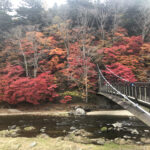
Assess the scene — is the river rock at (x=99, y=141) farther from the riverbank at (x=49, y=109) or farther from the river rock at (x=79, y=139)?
the riverbank at (x=49, y=109)

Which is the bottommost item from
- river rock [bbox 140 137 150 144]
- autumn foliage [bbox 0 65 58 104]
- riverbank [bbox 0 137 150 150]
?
river rock [bbox 140 137 150 144]

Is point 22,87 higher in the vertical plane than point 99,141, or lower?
higher

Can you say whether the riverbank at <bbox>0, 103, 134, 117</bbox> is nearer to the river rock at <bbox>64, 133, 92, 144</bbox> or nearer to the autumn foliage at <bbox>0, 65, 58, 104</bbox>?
the autumn foliage at <bbox>0, 65, 58, 104</bbox>

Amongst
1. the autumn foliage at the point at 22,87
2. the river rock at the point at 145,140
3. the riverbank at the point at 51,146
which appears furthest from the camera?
the autumn foliage at the point at 22,87

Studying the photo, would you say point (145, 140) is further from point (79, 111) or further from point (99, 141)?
point (79, 111)

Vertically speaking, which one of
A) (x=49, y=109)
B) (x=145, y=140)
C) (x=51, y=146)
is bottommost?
(x=49, y=109)

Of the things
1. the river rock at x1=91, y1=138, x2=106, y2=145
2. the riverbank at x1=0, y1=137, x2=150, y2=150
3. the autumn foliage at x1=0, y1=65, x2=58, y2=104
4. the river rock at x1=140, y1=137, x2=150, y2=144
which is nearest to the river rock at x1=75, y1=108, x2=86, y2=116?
the autumn foliage at x1=0, y1=65, x2=58, y2=104

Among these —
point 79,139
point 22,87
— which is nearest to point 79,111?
point 22,87

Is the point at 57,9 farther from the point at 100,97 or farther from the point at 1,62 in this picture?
the point at 100,97

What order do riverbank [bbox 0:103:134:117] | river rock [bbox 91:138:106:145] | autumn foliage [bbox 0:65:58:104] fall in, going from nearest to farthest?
river rock [bbox 91:138:106:145] → autumn foliage [bbox 0:65:58:104] → riverbank [bbox 0:103:134:117]

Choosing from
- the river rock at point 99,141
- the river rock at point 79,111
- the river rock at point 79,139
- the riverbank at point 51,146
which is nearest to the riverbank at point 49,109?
the river rock at point 79,111

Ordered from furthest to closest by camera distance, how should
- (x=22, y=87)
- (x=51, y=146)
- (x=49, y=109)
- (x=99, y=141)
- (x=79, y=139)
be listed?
(x=49, y=109)
(x=22, y=87)
(x=79, y=139)
(x=99, y=141)
(x=51, y=146)

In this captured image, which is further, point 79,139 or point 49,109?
point 49,109

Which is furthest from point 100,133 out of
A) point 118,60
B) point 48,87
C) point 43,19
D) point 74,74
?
point 43,19
